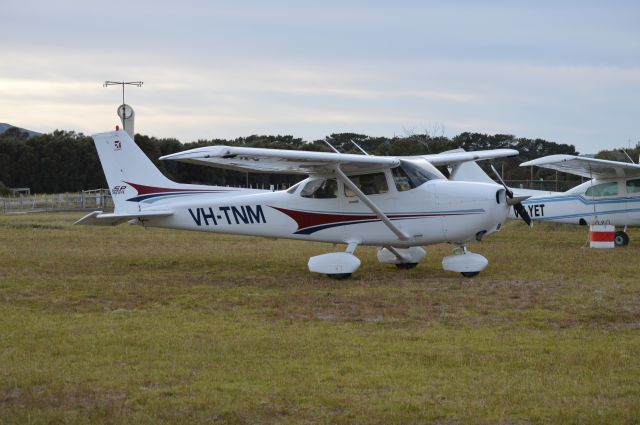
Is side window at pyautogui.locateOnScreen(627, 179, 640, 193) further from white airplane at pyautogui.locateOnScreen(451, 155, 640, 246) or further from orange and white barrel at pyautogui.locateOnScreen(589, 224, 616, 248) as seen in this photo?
orange and white barrel at pyautogui.locateOnScreen(589, 224, 616, 248)

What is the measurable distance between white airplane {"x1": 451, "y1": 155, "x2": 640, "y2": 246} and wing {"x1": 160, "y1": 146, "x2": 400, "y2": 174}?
717 cm

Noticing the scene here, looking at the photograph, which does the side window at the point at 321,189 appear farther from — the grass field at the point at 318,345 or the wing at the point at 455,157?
the wing at the point at 455,157

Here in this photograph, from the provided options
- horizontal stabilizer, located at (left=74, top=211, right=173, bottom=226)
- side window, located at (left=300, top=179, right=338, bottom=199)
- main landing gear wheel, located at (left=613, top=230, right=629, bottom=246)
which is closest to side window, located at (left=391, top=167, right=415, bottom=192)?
side window, located at (left=300, top=179, right=338, bottom=199)

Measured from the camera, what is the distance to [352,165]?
13.9m

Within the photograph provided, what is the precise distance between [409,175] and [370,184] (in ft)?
2.12

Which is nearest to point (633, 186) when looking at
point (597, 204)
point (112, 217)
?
point (597, 204)

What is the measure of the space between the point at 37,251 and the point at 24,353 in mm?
10798

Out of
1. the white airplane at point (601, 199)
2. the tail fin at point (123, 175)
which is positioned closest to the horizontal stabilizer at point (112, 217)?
the tail fin at point (123, 175)

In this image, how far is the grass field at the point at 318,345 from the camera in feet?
19.5

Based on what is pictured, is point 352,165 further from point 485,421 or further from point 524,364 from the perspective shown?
point 485,421

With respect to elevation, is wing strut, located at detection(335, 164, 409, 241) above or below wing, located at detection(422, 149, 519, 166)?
below

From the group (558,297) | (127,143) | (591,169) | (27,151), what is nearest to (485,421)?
→ (558,297)

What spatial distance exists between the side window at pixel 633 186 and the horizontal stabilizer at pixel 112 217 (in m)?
11.3

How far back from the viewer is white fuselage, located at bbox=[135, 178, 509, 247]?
44.6 feet
